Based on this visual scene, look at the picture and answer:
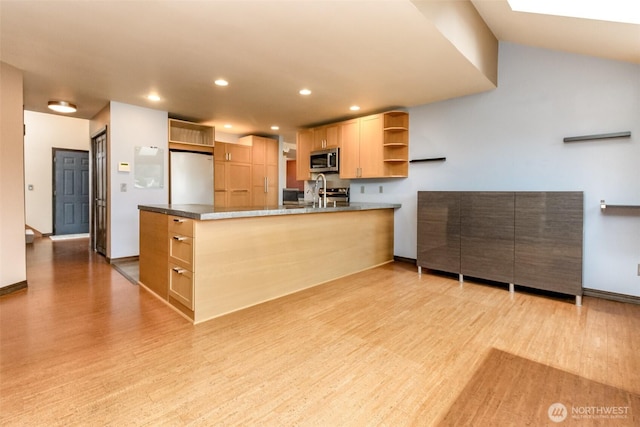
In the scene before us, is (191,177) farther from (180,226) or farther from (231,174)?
(180,226)

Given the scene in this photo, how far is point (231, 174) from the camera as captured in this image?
19.5 ft

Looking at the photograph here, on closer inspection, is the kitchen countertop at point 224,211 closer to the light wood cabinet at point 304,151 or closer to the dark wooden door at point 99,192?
the dark wooden door at point 99,192

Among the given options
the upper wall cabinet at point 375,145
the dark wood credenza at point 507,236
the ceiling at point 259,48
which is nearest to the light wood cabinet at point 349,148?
the upper wall cabinet at point 375,145

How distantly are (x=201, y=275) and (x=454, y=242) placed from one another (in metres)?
2.85

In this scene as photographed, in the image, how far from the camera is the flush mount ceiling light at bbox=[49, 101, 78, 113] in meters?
4.26

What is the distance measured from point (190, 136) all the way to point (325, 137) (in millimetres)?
2366

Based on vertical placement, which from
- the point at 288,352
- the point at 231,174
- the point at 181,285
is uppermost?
the point at 231,174

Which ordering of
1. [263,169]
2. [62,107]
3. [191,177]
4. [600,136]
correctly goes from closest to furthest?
[600,136]
[62,107]
[191,177]
[263,169]

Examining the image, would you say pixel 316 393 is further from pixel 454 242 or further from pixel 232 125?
pixel 232 125

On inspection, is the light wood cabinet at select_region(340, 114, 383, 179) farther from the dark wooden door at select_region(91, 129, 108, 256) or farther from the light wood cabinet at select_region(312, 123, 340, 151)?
the dark wooden door at select_region(91, 129, 108, 256)

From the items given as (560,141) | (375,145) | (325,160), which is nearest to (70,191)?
(325,160)

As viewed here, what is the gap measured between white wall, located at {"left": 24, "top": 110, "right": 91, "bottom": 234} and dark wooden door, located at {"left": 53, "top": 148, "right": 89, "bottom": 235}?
0.10 metres

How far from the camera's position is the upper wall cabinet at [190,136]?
512 centimetres

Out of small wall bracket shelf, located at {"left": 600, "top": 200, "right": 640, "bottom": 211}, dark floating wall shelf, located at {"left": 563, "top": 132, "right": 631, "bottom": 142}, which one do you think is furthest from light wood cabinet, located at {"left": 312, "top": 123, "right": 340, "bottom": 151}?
small wall bracket shelf, located at {"left": 600, "top": 200, "right": 640, "bottom": 211}
